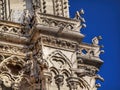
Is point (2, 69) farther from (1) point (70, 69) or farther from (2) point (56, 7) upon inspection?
(2) point (56, 7)

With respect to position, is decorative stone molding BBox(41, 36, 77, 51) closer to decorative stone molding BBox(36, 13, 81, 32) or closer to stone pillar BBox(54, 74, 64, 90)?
decorative stone molding BBox(36, 13, 81, 32)

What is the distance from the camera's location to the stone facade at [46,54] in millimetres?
23000

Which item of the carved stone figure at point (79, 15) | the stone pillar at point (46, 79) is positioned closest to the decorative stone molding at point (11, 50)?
the stone pillar at point (46, 79)

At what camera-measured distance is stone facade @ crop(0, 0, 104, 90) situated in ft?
75.5

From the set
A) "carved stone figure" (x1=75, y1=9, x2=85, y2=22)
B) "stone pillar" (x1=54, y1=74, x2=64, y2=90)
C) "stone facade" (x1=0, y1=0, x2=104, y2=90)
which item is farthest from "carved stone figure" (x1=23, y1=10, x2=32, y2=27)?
"stone pillar" (x1=54, y1=74, x2=64, y2=90)

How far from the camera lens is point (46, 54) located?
23.3 metres

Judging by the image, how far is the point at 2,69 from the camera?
23203mm

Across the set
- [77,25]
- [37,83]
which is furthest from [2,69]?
A: [77,25]

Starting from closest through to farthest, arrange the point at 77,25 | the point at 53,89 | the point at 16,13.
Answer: the point at 53,89 → the point at 77,25 → the point at 16,13

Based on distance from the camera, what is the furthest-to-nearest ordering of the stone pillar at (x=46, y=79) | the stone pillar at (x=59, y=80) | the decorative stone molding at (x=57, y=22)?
the decorative stone molding at (x=57, y=22) < the stone pillar at (x=59, y=80) < the stone pillar at (x=46, y=79)

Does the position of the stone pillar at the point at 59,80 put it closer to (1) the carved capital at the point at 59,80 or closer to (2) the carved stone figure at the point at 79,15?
(1) the carved capital at the point at 59,80

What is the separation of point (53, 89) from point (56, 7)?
4.35 metres

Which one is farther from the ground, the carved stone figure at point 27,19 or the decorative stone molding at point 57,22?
the carved stone figure at point 27,19

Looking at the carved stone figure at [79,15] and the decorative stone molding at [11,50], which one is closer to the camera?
the decorative stone molding at [11,50]
